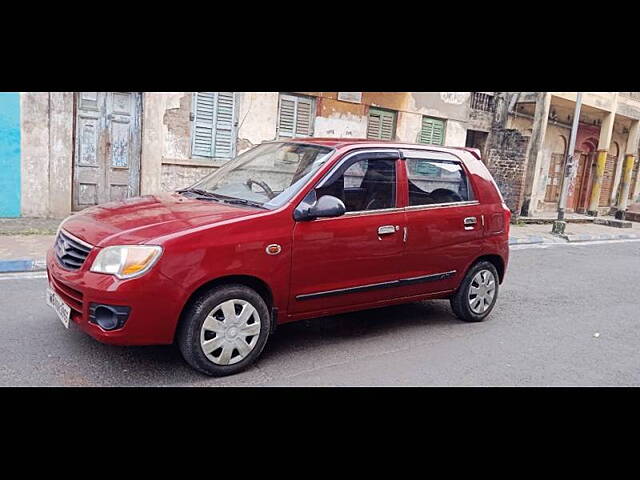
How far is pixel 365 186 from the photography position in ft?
16.2

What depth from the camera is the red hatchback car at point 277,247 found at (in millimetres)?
3836

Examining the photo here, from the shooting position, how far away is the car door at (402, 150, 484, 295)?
5.18 meters

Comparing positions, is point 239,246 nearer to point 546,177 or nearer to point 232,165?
point 232,165

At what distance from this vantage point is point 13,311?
536cm

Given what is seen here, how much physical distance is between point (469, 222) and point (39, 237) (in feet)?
22.2

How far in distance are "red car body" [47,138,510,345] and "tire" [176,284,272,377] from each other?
10cm

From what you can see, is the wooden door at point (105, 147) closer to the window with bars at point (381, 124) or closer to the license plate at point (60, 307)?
the window with bars at point (381, 124)

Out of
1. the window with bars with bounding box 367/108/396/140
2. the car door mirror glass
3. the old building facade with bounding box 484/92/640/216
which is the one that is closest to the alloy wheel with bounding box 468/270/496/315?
the car door mirror glass

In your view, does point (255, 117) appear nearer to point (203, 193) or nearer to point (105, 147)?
point (105, 147)

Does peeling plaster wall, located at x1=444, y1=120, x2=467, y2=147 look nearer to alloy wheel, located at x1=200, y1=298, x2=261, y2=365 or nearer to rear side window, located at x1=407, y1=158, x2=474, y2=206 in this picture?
rear side window, located at x1=407, y1=158, x2=474, y2=206

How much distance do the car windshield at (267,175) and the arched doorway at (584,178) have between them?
20.5 meters

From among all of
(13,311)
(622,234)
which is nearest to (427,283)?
(13,311)

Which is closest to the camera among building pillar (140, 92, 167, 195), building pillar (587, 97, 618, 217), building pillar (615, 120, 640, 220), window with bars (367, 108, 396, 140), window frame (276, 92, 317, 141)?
building pillar (140, 92, 167, 195)

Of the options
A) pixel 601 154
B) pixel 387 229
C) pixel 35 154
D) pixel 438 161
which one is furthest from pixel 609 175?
pixel 387 229
